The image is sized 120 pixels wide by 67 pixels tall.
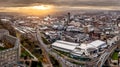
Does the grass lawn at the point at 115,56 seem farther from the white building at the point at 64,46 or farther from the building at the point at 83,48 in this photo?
the white building at the point at 64,46

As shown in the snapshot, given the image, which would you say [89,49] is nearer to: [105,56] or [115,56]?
[105,56]

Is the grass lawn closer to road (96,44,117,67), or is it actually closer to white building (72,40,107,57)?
road (96,44,117,67)

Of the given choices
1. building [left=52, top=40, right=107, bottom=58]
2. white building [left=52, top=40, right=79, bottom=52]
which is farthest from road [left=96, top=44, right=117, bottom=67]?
white building [left=52, top=40, right=79, bottom=52]

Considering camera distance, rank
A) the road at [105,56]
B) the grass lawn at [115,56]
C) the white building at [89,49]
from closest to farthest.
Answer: the road at [105,56], the grass lawn at [115,56], the white building at [89,49]

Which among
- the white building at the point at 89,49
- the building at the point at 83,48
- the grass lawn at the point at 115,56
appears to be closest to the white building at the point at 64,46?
the building at the point at 83,48

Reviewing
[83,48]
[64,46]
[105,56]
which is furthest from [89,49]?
[64,46]

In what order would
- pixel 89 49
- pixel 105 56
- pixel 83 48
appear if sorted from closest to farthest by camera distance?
1. pixel 105 56
2. pixel 89 49
3. pixel 83 48

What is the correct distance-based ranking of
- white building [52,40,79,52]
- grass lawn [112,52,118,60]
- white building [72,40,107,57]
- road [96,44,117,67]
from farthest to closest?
white building [52,40,79,52], white building [72,40,107,57], grass lawn [112,52,118,60], road [96,44,117,67]

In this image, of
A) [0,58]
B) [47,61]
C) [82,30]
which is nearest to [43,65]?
[47,61]

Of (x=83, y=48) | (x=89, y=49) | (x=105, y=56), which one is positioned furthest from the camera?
(x=83, y=48)

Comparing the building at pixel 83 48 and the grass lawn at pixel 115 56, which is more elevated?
the building at pixel 83 48

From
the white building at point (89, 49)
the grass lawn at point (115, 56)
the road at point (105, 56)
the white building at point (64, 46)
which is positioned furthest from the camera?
the white building at point (64, 46)

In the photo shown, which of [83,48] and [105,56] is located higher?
[83,48]
